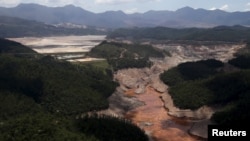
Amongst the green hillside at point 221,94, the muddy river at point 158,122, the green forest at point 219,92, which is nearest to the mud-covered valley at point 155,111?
the muddy river at point 158,122

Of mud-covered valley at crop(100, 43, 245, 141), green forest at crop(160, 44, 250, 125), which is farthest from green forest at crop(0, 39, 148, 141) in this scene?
green forest at crop(160, 44, 250, 125)

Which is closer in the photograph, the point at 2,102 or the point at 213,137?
the point at 213,137

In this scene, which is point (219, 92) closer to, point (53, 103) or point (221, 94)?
point (221, 94)

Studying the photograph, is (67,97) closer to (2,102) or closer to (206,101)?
(2,102)

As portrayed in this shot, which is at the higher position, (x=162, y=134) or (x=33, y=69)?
(x=33, y=69)

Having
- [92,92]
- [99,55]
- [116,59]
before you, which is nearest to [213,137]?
[92,92]
